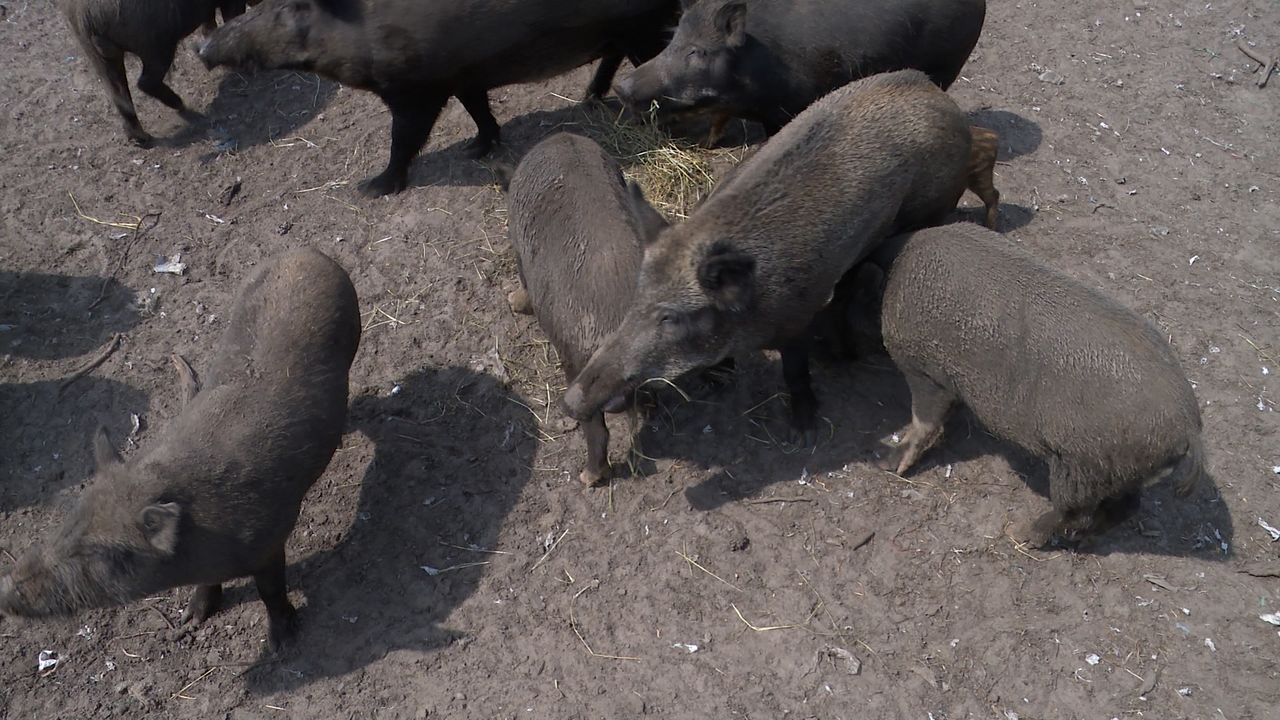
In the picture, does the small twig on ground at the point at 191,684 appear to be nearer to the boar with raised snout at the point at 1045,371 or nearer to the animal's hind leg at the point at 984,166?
the boar with raised snout at the point at 1045,371

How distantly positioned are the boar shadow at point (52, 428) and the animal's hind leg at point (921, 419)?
4642 millimetres

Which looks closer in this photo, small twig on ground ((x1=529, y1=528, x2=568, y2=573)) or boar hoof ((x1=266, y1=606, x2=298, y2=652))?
boar hoof ((x1=266, y1=606, x2=298, y2=652))

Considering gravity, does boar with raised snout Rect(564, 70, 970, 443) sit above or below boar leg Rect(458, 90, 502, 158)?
above

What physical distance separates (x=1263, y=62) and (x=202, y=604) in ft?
29.9

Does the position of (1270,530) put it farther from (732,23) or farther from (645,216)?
(732,23)

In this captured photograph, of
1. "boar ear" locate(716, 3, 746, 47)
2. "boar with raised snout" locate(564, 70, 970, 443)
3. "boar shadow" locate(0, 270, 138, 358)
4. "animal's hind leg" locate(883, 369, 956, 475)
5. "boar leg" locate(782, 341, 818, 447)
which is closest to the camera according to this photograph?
"boar with raised snout" locate(564, 70, 970, 443)

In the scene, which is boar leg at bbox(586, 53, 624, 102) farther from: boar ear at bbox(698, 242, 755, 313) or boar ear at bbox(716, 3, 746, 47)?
boar ear at bbox(698, 242, 755, 313)

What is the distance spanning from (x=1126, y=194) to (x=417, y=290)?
5.22 meters

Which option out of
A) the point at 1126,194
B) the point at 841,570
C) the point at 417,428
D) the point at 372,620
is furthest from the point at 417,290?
the point at 1126,194

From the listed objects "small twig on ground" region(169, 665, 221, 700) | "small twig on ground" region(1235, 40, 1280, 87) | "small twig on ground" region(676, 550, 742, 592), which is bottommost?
"small twig on ground" region(169, 665, 221, 700)

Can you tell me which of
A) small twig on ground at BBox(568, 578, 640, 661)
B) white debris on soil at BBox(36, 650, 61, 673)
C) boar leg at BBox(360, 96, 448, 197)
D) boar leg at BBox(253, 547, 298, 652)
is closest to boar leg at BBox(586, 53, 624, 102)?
boar leg at BBox(360, 96, 448, 197)

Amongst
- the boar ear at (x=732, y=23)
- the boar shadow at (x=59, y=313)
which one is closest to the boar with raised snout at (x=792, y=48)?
the boar ear at (x=732, y=23)

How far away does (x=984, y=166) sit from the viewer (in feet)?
20.3

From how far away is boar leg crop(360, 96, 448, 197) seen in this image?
694cm
